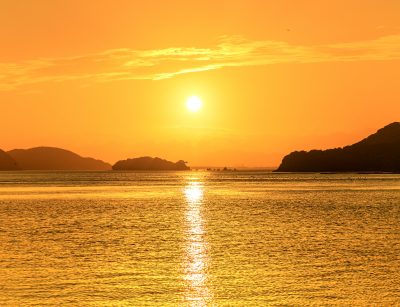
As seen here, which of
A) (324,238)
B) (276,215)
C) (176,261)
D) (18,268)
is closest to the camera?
(18,268)

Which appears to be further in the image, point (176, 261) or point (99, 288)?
point (176, 261)

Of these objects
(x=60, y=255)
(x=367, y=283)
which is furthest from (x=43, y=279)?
(x=367, y=283)

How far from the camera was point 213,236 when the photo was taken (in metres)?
68.7

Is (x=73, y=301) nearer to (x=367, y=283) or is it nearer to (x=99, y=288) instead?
(x=99, y=288)

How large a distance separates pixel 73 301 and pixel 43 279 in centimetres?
728

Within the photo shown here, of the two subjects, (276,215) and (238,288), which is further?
(276,215)

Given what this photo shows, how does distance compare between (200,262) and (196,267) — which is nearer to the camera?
(196,267)

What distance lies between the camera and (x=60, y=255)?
52.2 metres

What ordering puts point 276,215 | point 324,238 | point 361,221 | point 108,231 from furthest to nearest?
point 276,215 → point 361,221 → point 108,231 → point 324,238

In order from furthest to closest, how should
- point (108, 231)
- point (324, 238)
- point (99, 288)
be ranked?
point (108, 231) → point (324, 238) → point (99, 288)

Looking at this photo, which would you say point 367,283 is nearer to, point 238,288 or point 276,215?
point 238,288

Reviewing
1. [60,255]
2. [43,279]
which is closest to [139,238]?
[60,255]

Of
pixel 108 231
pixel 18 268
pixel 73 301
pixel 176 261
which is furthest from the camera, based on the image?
pixel 108 231

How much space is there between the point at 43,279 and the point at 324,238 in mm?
34241
